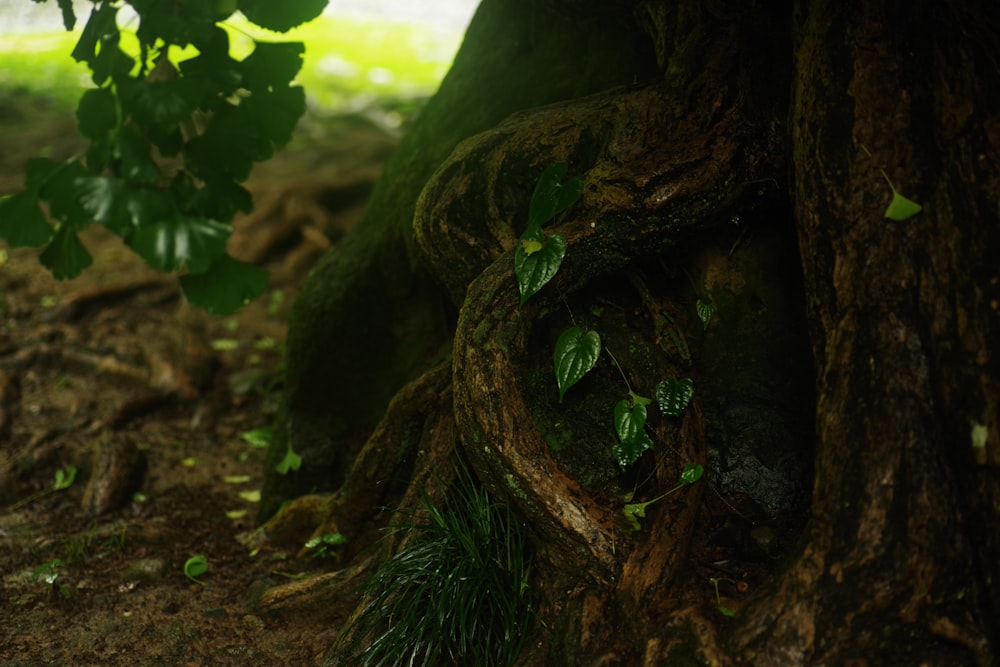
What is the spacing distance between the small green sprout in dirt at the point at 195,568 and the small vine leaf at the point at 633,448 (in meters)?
2.05

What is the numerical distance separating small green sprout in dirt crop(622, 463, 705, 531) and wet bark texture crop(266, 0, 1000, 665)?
0.03 m

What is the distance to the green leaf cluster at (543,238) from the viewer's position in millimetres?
2682

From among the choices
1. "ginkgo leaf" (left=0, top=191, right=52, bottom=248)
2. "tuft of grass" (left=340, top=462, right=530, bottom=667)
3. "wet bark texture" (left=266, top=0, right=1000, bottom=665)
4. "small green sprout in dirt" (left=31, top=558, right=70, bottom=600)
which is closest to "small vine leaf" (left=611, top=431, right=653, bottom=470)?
"wet bark texture" (left=266, top=0, right=1000, bottom=665)

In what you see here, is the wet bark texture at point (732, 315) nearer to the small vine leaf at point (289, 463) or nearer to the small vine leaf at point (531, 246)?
the small vine leaf at point (531, 246)

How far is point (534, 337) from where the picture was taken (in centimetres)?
299

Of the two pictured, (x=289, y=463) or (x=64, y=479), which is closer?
(x=289, y=463)

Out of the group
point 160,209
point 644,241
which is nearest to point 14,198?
Answer: point 160,209

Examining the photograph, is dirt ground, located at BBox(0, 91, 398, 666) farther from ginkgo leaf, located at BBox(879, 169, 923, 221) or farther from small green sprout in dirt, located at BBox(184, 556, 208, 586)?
ginkgo leaf, located at BBox(879, 169, 923, 221)

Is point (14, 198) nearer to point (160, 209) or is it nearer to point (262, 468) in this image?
point (160, 209)

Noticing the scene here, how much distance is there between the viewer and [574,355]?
2.74 meters

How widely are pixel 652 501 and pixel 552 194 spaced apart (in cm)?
110

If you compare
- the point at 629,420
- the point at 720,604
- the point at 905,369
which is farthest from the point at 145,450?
the point at 905,369

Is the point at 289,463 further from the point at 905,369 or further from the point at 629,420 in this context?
the point at 905,369

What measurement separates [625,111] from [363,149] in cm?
581
